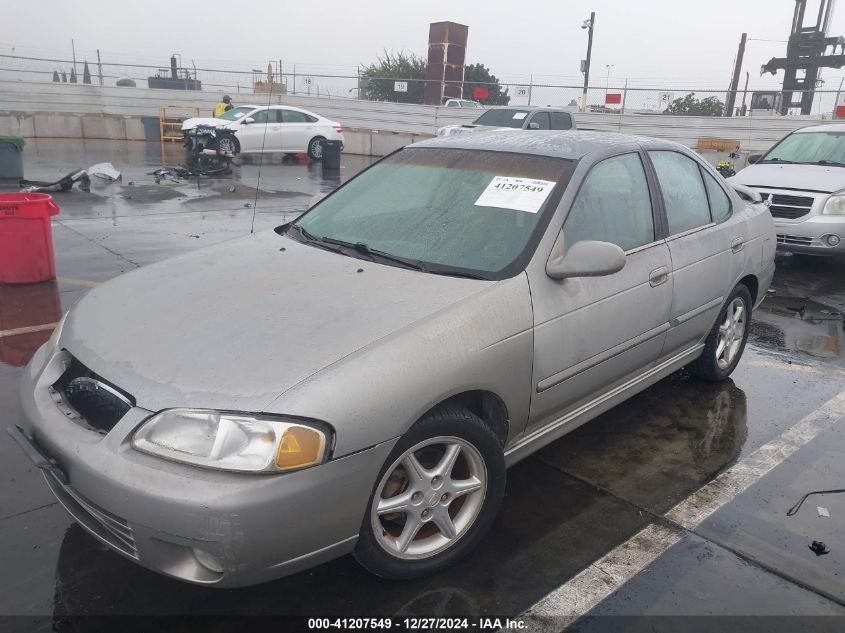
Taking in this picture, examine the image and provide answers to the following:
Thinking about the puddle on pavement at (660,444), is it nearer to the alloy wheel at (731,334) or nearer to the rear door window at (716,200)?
the alloy wheel at (731,334)

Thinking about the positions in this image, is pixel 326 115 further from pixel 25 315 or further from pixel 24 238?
pixel 25 315

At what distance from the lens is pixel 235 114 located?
61.6 feet

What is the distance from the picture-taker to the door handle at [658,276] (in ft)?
11.4

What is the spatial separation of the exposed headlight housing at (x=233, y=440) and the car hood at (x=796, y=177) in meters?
7.69

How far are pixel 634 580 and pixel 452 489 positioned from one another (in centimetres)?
80

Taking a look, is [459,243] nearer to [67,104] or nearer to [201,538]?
[201,538]

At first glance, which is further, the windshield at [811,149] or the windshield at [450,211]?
the windshield at [811,149]

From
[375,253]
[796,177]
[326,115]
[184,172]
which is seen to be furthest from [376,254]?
[326,115]

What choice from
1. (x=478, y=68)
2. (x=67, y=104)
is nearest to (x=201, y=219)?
(x=67, y=104)

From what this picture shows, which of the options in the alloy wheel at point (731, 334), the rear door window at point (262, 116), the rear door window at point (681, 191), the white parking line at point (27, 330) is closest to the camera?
the rear door window at point (681, 191)

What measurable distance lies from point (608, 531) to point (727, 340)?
215 cm

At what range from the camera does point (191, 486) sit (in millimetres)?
2041

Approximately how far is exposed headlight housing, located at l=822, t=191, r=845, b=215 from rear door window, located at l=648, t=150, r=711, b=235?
4.39 meters

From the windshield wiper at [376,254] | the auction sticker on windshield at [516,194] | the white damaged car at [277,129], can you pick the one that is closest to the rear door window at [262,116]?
the white damaged car at [277,129]
